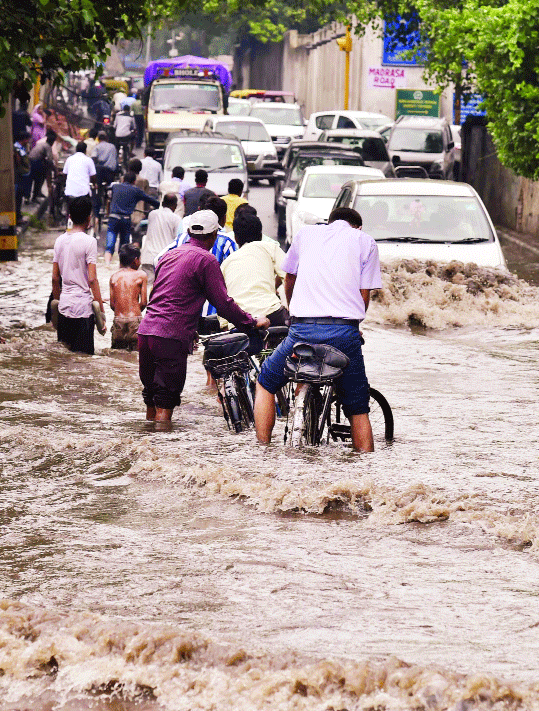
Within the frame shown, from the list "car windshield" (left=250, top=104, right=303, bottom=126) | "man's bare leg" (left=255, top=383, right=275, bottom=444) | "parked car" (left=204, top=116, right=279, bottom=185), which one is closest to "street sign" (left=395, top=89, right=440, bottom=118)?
"car windshield" (left=250, top=104, right=303, bottom=126)

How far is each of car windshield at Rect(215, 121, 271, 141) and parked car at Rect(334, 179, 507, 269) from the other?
16802mm

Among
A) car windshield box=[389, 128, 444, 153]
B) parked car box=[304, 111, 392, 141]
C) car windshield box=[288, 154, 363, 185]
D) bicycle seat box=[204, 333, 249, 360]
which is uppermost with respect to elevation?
parked car box=[304, 111, 392, 141]

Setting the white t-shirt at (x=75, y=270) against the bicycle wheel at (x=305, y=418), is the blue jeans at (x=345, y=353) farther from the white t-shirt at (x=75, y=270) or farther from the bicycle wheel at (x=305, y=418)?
the white t-shirt at (x=75, y=270)

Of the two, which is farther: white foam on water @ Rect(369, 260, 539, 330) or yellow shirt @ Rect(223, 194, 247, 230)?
white foam on water @ Rect(369, 260, 539, 330)

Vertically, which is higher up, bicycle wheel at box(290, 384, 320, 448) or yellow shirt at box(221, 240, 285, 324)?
yellow shirt at box(221, 240, 285, 324)

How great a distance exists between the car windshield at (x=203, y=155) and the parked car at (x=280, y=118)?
14943 millimetres

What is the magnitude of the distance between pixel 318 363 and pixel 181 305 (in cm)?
128

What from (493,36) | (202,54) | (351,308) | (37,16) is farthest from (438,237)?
(202,54)

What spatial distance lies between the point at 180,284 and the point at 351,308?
1.28 m

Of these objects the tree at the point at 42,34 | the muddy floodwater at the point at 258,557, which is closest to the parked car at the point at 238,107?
the muddy floodwater at the point at 258,557

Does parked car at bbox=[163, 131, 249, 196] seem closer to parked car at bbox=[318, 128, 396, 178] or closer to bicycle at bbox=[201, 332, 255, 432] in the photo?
parked car at bbox=[318, 128, 396, 178]

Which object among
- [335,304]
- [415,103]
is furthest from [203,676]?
[415,103]

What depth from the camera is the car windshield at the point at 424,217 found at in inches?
585

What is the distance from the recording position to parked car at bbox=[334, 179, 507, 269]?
47.6 feet
